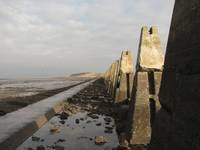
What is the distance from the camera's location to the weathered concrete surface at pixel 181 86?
2768 millimetres

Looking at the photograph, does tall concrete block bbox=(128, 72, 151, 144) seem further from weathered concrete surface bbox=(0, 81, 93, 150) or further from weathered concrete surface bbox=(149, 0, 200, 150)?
weathered concrete surface bbox=(149, 0, 200, 150)

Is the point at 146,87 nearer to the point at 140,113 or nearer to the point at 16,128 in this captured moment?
the point at 140,113

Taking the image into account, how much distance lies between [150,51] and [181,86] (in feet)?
14.5

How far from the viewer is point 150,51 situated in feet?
24.6

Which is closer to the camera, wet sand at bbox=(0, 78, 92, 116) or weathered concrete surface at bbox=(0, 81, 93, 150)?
weathered concrete surface at bbox=(0, 81, 93, 150)

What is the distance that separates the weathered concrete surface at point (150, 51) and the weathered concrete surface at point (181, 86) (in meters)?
3.25

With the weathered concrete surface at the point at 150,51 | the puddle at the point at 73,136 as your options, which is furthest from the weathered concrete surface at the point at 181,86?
the weathered concrete surface at the point at 150,51

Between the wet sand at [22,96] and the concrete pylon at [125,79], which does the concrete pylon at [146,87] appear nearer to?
the wet sand at [22,96]

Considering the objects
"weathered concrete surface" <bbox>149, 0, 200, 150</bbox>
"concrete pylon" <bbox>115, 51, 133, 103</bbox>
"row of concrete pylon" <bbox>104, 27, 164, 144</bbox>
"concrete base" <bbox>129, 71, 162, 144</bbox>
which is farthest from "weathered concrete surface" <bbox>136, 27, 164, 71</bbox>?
"concrete pylon" <bbox>115, 51, 133, 103</bbox>

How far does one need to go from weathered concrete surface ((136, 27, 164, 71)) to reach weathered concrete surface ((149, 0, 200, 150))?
3.25m

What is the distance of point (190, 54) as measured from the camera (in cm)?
308

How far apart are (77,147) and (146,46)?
272 centimetres

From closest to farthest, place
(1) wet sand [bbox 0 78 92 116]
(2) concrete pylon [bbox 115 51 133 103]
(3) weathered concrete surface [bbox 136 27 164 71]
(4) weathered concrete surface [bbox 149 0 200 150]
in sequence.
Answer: (4) weathered concrete surface [bbox 149 0 200 150] → (3) weathered concrete surface [bbox 136 27 164 71] → (2) concrete pylon [bbox 115 51 133 103] → (1) wet sand [bbox 0 78 92 116]

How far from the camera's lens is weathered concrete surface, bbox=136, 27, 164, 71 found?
24.1 feet
